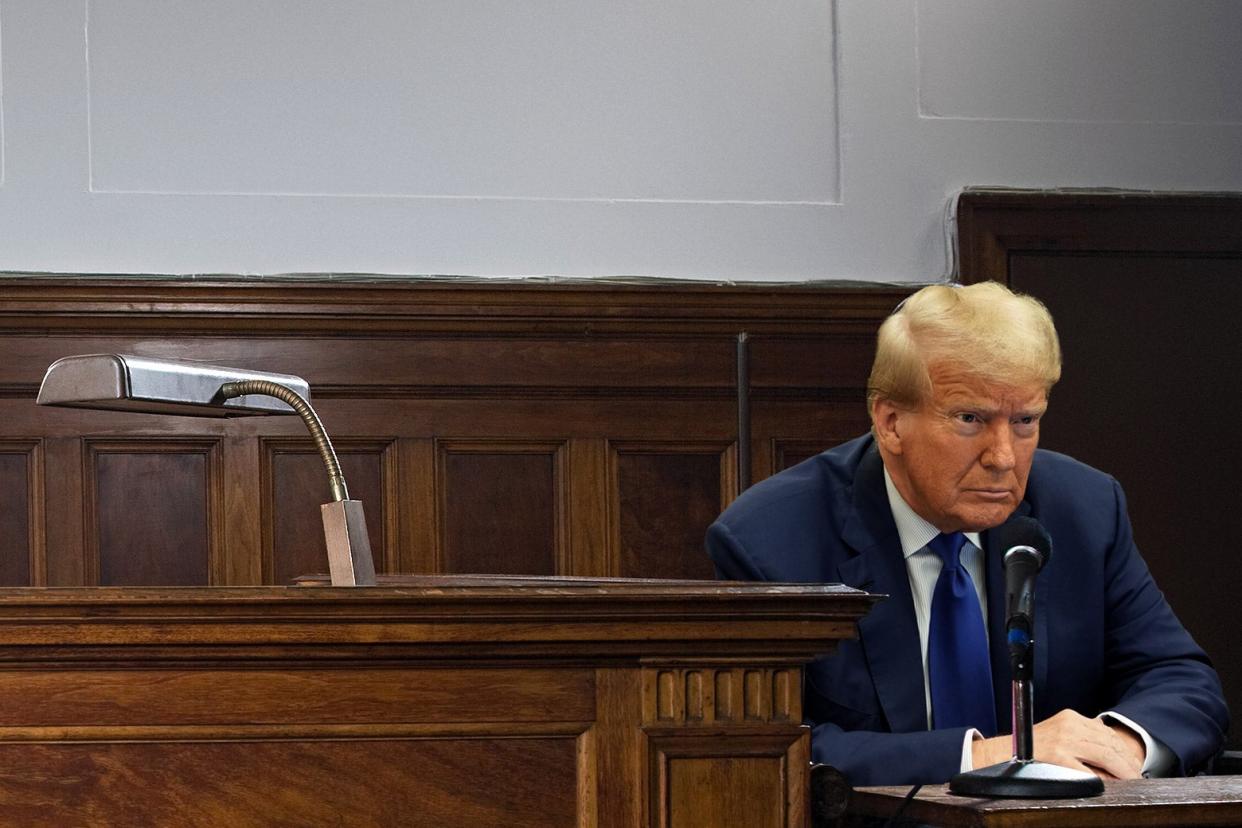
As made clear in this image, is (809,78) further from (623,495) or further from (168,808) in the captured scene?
(168,808)

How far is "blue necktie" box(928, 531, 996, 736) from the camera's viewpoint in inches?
93.0

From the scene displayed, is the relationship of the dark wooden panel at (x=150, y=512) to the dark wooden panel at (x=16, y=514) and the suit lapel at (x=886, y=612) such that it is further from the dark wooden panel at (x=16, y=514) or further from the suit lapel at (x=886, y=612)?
the suit lapel at (x=886, y=612)

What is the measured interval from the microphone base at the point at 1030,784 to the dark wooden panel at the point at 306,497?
98.4 inches

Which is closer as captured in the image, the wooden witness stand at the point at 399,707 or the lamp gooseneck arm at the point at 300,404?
the wooden witness stand at the point at 399,707

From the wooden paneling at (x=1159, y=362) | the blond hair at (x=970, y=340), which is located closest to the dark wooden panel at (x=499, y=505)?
the wooden paneling at (x=1159, y=362)

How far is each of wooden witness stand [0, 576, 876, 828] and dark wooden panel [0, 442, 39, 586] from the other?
2.36m

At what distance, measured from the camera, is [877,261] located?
165 inches

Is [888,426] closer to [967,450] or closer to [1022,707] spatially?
[967,450]

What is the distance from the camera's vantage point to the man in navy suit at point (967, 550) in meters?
2.35

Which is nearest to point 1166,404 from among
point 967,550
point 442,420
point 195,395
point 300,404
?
point 442,420

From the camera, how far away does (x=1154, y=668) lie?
247cm

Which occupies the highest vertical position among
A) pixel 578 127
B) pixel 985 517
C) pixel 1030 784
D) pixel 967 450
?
pixel 578 127

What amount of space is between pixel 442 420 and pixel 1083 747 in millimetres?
2190

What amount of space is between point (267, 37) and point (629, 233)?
1.04 metres
